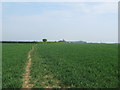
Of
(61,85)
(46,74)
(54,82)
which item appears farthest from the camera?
(46,74)

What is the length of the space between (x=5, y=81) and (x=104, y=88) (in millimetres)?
5011

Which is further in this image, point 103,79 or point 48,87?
point 103,79

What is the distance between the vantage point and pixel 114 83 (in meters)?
8.52

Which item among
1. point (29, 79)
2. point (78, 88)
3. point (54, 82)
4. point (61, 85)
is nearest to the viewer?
point (78, 88)

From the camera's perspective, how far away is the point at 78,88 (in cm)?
781

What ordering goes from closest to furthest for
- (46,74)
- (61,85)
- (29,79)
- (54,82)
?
1. (61,85)
2. (54,82)
3. (29,79)
4. (46,74)

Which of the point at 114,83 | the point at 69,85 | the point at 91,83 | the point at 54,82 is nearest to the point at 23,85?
the point at 54,82

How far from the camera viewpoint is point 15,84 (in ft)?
27.6

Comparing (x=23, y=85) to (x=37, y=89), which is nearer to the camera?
(x=37, y=89)

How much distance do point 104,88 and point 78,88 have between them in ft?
3.88

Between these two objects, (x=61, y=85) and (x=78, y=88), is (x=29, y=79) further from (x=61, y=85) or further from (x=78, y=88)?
(x=78, y=88)

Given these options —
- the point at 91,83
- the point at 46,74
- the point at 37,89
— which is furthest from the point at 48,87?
the point at 46,74

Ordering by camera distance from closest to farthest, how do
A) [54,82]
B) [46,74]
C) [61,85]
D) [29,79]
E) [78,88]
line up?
[78,88]
[61,85]
[54,82]
[29,79]
[46,74]

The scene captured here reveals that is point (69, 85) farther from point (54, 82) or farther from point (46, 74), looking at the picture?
point (46, 74)
